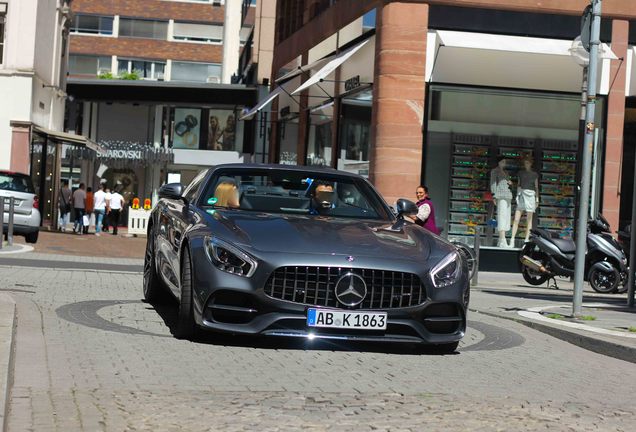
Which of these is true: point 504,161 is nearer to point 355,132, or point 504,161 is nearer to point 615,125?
point 615,125

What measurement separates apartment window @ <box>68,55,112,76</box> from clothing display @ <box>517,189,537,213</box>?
51028 mm

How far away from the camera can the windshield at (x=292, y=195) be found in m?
8.79

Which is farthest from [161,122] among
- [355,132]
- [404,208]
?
[404,208]

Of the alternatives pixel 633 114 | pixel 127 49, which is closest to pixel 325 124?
pixel 633 114

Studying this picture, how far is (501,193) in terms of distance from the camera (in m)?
24.0

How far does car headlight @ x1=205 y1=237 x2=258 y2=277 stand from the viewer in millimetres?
7312

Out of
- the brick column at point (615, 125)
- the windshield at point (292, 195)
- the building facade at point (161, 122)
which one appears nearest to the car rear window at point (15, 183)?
the brick column at point (615, 125)

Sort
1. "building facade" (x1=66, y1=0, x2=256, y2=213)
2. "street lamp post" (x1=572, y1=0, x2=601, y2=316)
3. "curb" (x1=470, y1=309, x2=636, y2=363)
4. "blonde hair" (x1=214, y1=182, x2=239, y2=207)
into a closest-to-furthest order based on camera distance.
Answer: "blonde hair" (x1=214, y1=182, x2=239, y2=207)
"curb" (x1=470, y1=309, x2=636, y2=363)
"street lamp post" (x1=572, y1=0, x2=601, y2=316)
"building facade" (x1=66, y1=0, x2=256, y2=213)

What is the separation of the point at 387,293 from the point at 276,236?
0.87 metres

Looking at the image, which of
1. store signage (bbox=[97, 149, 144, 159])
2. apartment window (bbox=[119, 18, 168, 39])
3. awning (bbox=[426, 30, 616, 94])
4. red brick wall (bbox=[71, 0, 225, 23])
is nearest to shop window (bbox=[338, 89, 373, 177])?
awning (bbox=[426, 30, 616, 94])

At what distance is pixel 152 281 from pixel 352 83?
16269 mm

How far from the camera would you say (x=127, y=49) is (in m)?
71.3

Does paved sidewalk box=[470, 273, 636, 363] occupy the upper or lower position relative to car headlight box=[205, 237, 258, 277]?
lower

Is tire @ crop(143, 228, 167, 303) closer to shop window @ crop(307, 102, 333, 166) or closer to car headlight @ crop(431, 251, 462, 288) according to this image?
car headlight @ crop(431, 251, 462, 288)
